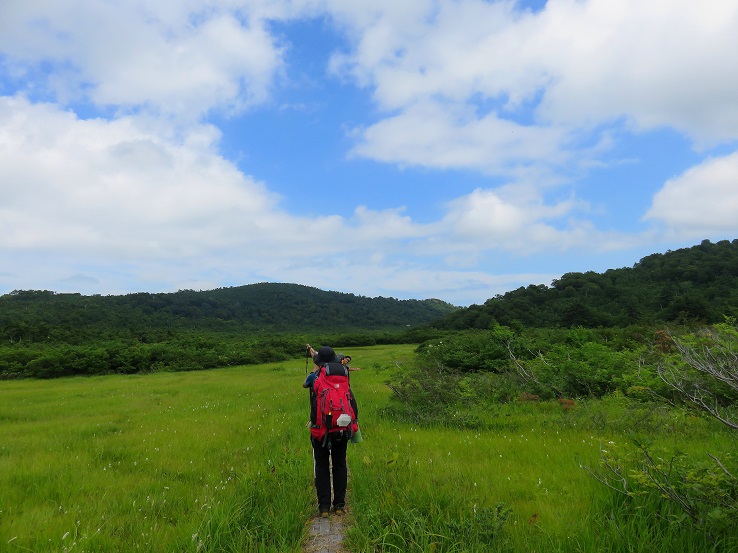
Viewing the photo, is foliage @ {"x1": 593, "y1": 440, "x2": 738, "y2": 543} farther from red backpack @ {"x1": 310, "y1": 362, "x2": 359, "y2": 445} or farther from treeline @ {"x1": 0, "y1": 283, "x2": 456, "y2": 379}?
treeline @ {"x1": 0, "y1": 283, "x2": 456, "y2": 379}

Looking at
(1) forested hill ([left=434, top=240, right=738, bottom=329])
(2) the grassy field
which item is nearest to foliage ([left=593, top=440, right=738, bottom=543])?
(2) the grassy field

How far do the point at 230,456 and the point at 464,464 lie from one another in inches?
185

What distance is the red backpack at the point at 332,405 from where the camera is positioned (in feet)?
17.1

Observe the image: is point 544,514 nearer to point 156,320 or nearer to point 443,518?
point 443,518

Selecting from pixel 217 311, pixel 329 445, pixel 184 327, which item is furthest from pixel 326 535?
pixel 217 311

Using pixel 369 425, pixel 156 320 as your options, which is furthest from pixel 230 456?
pixel 156 320

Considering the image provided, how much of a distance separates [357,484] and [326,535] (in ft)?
4.21

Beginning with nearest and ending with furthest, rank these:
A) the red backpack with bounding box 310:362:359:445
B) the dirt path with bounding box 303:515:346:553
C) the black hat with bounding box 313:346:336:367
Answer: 1. the dirt path with bounding box 303:515:346:553
2. the red backpack with bounding box 310:362:359:445
3. the black hat with bounding box 313:346:336:367

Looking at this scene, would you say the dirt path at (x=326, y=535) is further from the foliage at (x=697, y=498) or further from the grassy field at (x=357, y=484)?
the foliage at (x=697, y=498)

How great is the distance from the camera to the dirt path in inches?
179

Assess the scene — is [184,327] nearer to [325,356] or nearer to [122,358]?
[122,358]

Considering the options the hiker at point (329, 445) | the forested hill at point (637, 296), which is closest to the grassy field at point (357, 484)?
the hiker at point (329, 445)

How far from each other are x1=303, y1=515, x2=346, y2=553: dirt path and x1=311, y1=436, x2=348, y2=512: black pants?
0.18 meters

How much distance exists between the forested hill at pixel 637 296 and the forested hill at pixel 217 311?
60084mm
